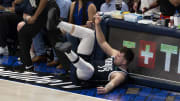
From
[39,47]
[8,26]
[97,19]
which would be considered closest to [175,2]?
[97,19]

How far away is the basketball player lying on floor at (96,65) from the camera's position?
4145 millimetres

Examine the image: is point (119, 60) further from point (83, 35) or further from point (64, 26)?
point (64, 26)

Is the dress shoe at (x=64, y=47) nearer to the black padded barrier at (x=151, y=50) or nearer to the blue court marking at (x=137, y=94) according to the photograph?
the blue court marking at (x=137, y=94)

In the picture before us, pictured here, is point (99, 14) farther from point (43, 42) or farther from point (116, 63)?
point (43, 42)

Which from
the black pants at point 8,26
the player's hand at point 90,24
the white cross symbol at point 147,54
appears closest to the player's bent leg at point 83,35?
the player's hand at point 90,24

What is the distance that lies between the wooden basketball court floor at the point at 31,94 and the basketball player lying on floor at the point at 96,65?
0.99ft

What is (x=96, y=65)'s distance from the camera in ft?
14.3

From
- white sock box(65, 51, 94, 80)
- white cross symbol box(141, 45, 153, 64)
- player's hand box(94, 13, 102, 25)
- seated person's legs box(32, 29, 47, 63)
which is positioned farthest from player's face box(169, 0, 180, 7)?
seated person's legs box(32, 29, 47, 63)

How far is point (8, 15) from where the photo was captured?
18.7ft

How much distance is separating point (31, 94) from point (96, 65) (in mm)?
828

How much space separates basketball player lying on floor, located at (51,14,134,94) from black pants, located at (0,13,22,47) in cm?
155

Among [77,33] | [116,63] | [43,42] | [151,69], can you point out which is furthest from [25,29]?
[151,69]

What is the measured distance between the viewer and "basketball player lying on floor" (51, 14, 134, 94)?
4.14m

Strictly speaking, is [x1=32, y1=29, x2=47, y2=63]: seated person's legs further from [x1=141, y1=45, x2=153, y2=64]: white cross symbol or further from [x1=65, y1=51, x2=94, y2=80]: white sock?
[x1=141, y1=45, x2=153, y2=64]: white cross symbol
